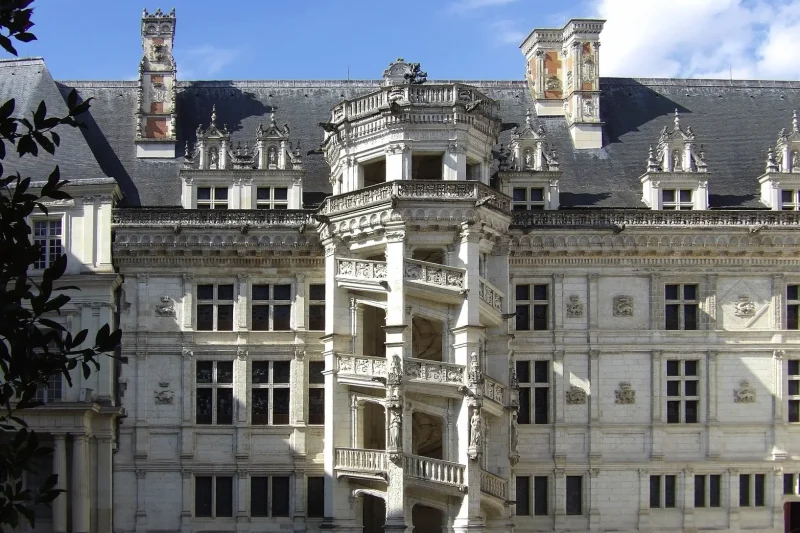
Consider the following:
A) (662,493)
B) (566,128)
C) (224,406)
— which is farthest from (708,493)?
(224,406)

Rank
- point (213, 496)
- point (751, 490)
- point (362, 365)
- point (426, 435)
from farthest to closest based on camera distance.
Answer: point (751, 490)
point (213, 496)
point (426, 435)
point (362, 365)

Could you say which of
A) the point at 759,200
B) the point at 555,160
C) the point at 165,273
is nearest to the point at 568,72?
the point at 555,160

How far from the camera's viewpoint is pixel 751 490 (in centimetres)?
3550

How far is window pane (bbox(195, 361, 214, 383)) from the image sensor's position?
35.2 metres

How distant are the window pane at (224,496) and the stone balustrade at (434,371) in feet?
20.7

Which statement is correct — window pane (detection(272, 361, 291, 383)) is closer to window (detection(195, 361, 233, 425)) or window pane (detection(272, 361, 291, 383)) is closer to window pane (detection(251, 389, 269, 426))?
window pane (detection(251, 389, 269, 426))

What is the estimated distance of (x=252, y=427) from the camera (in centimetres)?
3494

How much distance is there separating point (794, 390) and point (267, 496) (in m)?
14.3

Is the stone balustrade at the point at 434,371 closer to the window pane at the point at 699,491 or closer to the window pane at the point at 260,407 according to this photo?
the window pane at the point at 260,407

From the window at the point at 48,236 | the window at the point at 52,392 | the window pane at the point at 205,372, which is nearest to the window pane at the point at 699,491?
the window pane at the point at 205,372

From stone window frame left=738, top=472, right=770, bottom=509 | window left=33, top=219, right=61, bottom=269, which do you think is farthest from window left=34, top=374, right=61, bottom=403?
stone window frame left=738, top=472, right=770, bottom=509

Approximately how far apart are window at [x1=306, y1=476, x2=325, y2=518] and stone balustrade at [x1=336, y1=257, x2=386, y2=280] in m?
5.58

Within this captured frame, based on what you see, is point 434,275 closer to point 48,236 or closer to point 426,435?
point 426,435

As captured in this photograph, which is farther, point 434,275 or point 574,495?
point 574,495
